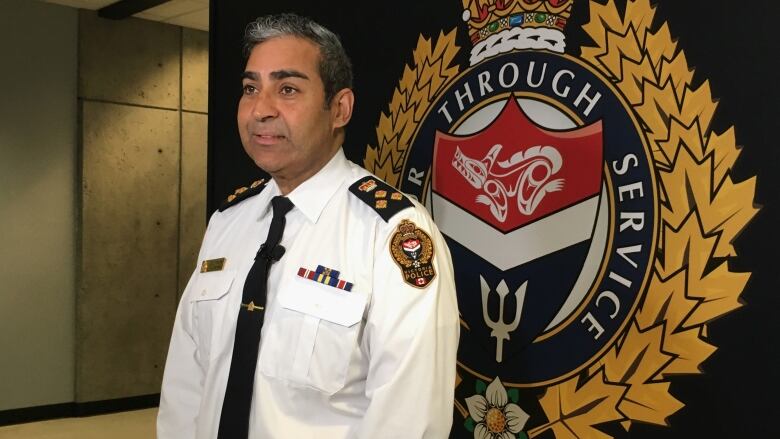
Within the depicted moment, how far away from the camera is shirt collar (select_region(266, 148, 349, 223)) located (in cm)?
184

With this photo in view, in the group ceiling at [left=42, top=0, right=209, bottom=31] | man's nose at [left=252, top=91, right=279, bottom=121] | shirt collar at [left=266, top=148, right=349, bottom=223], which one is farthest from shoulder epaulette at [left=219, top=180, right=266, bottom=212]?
ceiling at [left=42, top=0, right=209, bottom=31]

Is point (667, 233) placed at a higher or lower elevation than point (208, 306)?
higher

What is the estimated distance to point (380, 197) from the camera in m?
1.79

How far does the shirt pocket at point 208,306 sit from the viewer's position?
1879 mm

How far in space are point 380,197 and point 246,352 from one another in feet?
1.48

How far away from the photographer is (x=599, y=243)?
2.11 m

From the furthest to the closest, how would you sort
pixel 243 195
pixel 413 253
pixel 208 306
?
1. pixel 243 195
2. pixel 208 306
3. pixel 413 253

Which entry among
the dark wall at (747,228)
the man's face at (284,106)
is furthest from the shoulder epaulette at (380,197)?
the dark wall at (747,228)

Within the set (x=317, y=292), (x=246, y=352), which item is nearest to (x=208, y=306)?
(x=246, y=352)

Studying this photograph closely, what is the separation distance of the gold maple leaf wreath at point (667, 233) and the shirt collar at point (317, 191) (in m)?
0.79

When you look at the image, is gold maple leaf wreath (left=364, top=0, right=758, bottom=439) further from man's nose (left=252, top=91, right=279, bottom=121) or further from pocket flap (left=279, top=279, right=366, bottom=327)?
man's nose (left=252, top=91, right=279, bottom=121)

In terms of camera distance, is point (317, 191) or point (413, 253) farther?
point (317, 191)

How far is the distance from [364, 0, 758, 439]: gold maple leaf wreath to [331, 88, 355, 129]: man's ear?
71cm

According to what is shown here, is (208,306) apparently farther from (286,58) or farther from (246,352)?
(286,58)
